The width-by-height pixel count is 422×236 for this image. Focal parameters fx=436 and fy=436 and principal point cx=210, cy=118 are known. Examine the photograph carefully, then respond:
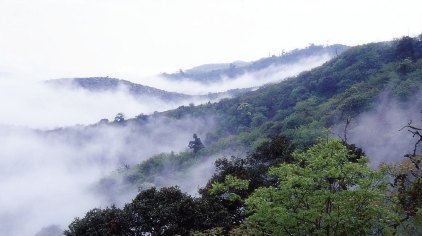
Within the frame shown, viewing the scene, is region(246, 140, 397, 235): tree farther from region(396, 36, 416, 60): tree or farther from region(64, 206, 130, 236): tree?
region(396, 36, 416, 60): tree

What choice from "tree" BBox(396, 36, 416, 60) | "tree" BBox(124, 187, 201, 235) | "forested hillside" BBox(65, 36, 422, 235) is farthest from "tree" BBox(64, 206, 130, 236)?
"tree" BBox(396, 36, 416, 60)

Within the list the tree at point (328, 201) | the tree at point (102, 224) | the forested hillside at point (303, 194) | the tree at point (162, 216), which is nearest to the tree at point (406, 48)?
the forested hillside at point (303, 194)

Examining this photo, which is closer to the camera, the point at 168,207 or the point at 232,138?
the point at 168,207

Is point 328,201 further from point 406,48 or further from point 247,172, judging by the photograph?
point 406,48

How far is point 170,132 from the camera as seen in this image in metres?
136

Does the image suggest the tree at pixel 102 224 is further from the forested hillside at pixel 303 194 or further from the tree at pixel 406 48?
the tree at pixel 406 48

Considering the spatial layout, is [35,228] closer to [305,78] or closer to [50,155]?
[50,155]

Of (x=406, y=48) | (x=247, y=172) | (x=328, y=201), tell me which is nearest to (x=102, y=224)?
(x=247, y=172)

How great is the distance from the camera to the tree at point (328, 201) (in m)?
10.4

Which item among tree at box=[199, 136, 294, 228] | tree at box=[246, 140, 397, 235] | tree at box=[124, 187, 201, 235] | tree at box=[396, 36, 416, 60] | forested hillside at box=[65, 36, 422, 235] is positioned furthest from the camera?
tree at box=[396, 36, 416, 60]

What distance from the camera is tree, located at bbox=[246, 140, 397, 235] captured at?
34.0 ft

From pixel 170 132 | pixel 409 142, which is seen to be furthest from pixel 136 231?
pixel 170 132

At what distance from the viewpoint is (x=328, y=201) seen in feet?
35.9

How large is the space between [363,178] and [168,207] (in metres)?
13.9
